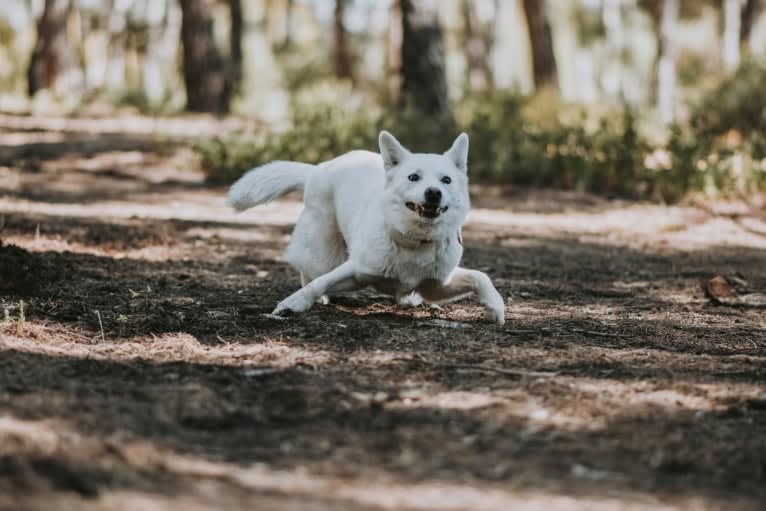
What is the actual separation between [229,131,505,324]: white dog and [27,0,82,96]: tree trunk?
1422 cm

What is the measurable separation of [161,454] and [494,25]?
3247 cm

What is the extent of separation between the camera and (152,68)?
3544cm

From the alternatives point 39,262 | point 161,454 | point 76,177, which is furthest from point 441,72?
point 161,454

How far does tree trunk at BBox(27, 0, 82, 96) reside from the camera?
18578mm

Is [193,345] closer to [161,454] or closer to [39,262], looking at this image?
[161,454]

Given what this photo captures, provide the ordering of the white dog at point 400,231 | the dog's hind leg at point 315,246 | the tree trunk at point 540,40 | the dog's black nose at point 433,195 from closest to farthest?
the dog's black nose at point 433,195, the white dog at point 400,231, the dog's hind leg at point 315,246, the tree trunk at point 540,40

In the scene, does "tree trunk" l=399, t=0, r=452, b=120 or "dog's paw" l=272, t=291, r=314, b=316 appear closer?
"dog's paw" l=272, t=291, r=314, b=316

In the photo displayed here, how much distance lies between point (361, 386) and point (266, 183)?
2424mm

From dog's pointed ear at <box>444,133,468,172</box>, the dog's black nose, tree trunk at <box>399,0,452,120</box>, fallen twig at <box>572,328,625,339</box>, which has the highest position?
tree trunk at <box>399,0,452,120</box>

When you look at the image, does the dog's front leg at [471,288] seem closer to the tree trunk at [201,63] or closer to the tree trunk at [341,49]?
the tree trunk at [201,63]

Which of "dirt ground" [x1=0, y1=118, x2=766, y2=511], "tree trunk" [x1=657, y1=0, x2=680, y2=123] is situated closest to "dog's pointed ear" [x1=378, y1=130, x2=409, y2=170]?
"dirt ground" [x1=0, y1=118, x2=766, y2=511]

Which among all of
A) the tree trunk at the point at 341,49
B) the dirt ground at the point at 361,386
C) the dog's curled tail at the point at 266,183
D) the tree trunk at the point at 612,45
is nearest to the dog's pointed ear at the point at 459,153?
the dirt ground at the point at 361,386

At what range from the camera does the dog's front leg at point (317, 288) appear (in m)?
5.44

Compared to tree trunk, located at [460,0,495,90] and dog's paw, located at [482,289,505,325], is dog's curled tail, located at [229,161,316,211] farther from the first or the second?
tree trunk, located at [460,0,495,90]
